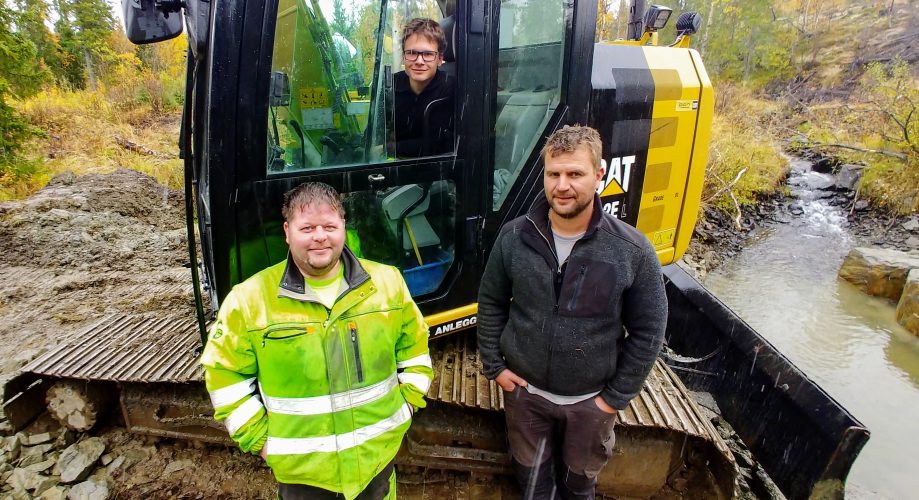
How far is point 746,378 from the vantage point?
109 inches

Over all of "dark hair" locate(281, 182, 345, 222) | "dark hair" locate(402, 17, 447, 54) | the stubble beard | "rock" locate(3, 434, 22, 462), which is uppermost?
"dark hair" locate(402, 17, 447, 54)

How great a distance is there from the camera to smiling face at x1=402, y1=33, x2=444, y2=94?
6.52ft

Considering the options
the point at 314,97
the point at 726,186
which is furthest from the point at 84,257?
the point at 726,186

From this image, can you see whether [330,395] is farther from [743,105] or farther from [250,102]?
[743,105]

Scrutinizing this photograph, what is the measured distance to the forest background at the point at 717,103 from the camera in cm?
718

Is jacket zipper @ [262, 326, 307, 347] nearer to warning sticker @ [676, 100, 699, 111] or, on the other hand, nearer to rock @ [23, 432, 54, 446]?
rock @ [23, 432, 54, 446]

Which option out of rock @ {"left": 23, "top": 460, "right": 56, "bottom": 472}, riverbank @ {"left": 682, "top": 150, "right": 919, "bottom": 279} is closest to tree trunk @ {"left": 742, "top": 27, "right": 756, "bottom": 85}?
riverbank @ {"left": 682, "top": 150, "right": 919, "bottom": 279}

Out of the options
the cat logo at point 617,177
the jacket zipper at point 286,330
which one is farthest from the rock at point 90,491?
the cat logo at point 617,177

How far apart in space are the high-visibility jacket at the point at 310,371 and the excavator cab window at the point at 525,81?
1.01 meters

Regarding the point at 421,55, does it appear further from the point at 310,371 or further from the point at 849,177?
the point at 849,177

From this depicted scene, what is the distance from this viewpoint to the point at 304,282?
1.55m

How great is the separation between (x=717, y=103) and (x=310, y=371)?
18.6 meters

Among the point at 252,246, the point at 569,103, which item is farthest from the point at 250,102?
the point at 569,103

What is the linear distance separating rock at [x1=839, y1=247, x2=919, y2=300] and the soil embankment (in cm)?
762
